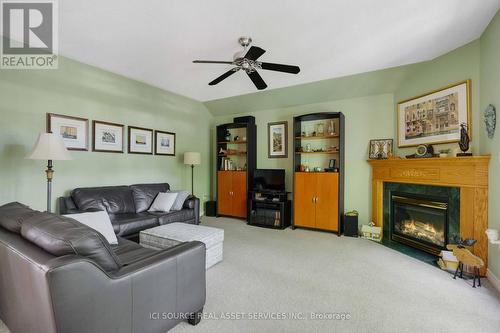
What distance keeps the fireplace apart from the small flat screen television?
2015mm

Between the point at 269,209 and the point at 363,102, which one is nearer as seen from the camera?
the point at 363,102

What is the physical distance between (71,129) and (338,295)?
13.7 feet

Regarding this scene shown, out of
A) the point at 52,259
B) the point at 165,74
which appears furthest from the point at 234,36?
the point at 52,259

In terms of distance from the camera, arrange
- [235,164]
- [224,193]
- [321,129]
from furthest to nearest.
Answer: [235,164] < [224,193] < [321,129]

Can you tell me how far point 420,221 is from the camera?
3393mm

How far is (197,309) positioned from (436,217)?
10.8ft

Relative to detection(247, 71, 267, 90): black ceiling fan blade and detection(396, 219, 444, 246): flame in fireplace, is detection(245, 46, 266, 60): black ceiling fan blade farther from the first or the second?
detection(396, 219, 444, 246): flame in fireplace

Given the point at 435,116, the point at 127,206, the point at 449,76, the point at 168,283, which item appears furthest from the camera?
the point at 127,206

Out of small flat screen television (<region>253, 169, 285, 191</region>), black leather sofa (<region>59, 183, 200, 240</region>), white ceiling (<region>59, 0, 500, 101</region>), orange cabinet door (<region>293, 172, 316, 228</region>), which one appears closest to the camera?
white ceiling (<region>59, 0, 500, 101</region>)

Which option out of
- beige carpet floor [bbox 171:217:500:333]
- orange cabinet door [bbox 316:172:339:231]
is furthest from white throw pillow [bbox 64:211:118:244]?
orange cabinet door [bbox 316:172:339:231]

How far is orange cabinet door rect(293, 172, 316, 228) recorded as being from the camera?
4.43 meters

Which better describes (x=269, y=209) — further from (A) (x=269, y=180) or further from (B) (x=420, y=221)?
(B) (x=420, y=221)

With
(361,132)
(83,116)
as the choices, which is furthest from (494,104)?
(83,116)

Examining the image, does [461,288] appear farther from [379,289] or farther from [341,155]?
[341,155]
